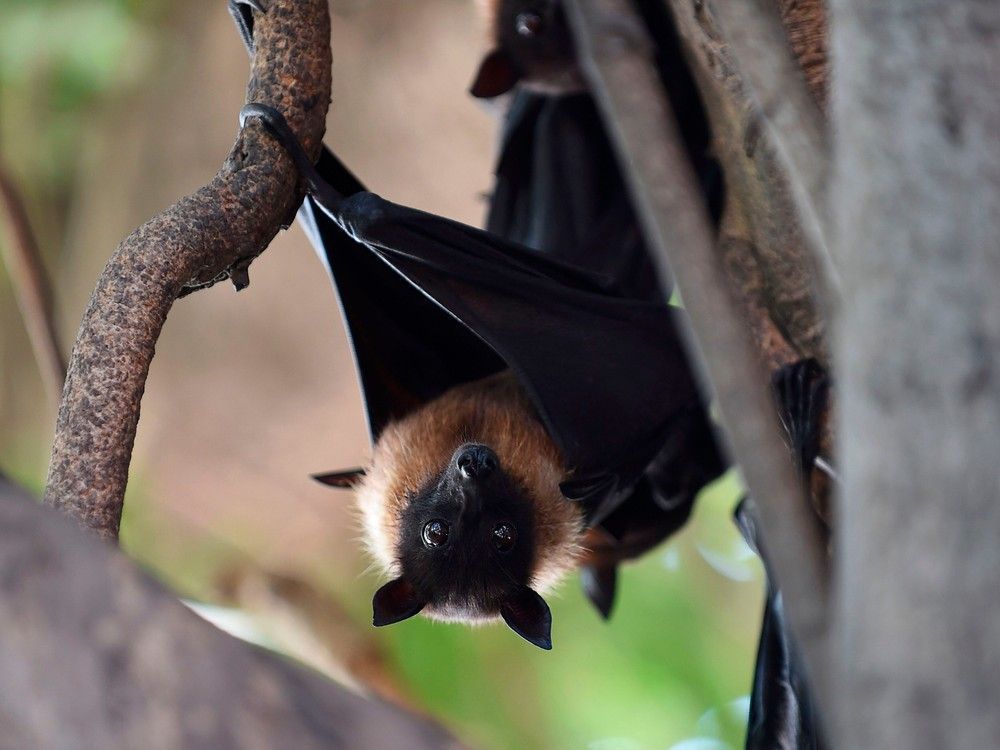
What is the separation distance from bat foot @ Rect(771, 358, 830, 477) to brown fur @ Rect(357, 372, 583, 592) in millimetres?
791

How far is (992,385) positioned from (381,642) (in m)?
4.95

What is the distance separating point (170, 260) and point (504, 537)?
151 cm

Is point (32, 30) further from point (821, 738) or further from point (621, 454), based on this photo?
point (821, 738)

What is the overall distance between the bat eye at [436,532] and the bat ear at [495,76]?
65.5 inches

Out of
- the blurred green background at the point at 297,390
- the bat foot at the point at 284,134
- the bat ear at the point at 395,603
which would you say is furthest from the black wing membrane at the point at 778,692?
the blurred green background at the point at 297,390

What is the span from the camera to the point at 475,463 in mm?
3355

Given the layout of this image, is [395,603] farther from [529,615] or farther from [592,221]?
[592,221]

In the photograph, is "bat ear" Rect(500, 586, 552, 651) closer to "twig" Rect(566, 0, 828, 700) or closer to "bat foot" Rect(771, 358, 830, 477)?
"bat foot" Rect(771, 358, 830, 477)

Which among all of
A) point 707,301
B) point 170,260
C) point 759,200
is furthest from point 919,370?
point 759,200

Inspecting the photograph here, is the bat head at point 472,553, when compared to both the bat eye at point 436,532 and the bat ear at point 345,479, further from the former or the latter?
the bat ear at point 345,479

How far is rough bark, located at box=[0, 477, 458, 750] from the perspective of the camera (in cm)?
117

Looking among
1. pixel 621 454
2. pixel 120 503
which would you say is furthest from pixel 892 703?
pixel 621 454

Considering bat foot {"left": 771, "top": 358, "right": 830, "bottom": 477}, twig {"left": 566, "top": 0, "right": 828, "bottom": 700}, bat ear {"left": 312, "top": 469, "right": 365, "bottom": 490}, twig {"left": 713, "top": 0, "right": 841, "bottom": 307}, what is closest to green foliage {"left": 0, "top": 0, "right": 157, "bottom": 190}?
bat ear {"left": 312, "top": 469, "right": 365, "bottom": 490}

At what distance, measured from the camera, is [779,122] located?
1.29 m
